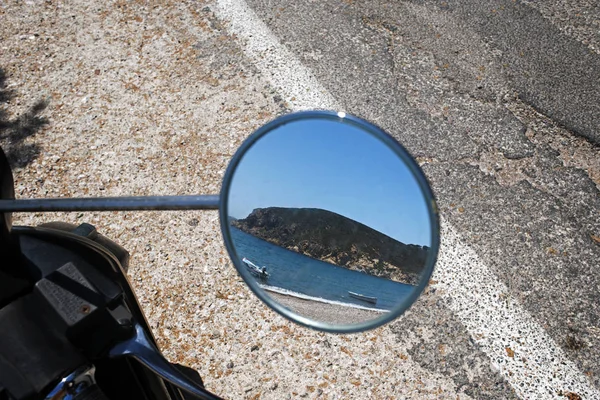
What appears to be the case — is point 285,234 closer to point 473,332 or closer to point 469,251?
point 473,332

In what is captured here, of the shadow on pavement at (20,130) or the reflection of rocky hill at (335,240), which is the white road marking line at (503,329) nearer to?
the reflection of rocky hill at (335,240)

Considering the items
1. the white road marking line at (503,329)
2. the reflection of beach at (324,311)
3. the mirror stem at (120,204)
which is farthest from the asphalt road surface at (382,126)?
the mirror stem at (120,204)

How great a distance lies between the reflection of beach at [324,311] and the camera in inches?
58.1

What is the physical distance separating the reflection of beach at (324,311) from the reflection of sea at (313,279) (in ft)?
0.05

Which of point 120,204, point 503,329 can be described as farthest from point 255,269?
point 503,329

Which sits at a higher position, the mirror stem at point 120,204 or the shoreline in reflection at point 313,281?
the mirror stem at point 120,204

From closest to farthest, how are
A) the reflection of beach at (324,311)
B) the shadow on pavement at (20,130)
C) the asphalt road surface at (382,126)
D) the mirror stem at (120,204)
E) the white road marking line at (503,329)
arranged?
the mirror stem at (120,204) → the reflection of beach at (324,311) → the white road marking line at (503,329) → the asphalt road surface at (382,126) → the shadow on pavement at (20,130)

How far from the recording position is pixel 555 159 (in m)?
3.43

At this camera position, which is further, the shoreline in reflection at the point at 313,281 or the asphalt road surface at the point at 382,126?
the asphalt road surface at the point at 382,126

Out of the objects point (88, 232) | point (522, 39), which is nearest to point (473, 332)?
point (88, 232)

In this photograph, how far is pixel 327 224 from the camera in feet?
5.02

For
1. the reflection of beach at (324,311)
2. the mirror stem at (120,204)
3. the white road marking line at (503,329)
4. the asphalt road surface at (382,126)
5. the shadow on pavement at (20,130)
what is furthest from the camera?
the shadow on pavement at (20,130)

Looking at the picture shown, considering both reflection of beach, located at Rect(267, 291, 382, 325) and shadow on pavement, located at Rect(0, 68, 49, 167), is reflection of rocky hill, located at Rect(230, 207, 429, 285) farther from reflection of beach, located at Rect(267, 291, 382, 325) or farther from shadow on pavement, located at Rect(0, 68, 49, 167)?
shadow on pavement, located at Rect(0, 68, 49, 167)

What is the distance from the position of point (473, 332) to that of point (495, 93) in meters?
1.85
